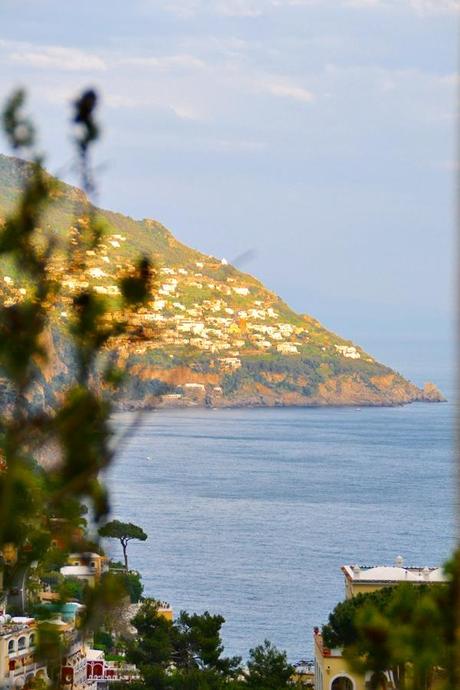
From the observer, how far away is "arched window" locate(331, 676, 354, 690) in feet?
36.0

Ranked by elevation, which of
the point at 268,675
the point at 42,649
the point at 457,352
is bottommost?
the point at 268,675

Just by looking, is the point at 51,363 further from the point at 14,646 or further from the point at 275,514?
the point at 275,514

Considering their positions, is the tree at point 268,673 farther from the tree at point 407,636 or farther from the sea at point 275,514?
the tree at point 407,636

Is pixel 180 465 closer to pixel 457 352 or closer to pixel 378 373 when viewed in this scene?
pixel 378 373

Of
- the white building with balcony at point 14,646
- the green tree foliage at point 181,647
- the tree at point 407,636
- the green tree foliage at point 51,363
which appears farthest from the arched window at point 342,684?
the green tree foliage at point 51,363

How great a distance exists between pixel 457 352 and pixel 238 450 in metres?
40.2

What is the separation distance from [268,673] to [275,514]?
1675 centimetres

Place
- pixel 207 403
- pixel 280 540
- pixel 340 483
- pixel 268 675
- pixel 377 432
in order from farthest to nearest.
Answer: pixel 207 403 < pixel 377 432 < pixel 340 483 < pixel 280 540 < pixel 268 675

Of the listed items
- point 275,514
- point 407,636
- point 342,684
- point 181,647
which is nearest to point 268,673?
point 342,684

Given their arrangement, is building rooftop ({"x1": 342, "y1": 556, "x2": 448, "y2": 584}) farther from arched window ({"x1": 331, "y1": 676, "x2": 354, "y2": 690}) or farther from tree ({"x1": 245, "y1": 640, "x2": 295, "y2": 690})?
tree ({"x1": 245, "y1": 640, "x2": 295, "y2": 690})

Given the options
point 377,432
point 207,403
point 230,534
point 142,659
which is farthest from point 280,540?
point 207,403

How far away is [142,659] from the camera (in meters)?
11.8

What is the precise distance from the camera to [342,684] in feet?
36.2

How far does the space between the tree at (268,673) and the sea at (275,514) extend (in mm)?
2356
